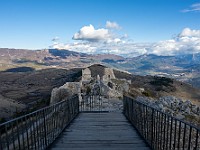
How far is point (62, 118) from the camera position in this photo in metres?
10.6

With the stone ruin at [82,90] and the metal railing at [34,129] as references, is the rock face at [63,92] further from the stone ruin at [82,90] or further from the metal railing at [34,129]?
the metal railing at [34,129]

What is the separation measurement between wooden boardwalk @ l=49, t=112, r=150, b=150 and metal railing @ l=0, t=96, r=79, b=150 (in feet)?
0.93

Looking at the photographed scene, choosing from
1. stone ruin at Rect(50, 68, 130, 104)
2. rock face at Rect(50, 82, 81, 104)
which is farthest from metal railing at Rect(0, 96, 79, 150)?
stone ruin at Rect(50, 68, 130, 104)

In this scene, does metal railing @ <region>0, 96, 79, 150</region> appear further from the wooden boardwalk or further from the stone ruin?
the stone ruin

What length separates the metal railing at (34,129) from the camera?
563cm

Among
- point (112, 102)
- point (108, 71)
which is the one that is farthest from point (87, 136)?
point (108, 71)

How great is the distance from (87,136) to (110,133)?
897mm

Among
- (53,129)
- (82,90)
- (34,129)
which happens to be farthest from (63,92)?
(34,129)

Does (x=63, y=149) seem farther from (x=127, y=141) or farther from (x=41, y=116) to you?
(x=127, y=141)

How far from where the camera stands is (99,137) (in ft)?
29.7

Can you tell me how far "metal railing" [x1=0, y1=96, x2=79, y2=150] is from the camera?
5.63 m

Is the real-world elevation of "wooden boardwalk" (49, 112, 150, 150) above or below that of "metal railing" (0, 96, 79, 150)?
below

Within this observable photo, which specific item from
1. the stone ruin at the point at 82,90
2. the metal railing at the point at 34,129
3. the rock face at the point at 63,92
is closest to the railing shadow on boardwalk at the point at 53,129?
the metal railing at the point at 34,129

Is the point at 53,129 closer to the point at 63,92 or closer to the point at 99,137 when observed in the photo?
the point at 99,137
